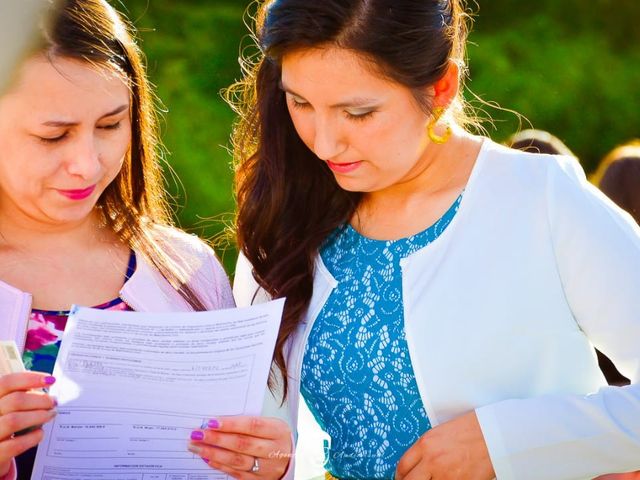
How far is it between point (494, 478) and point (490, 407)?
7.4 inches

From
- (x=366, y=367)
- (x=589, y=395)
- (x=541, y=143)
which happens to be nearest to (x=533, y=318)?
(x=589, y=395)

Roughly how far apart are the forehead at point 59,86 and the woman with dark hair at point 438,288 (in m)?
0.46

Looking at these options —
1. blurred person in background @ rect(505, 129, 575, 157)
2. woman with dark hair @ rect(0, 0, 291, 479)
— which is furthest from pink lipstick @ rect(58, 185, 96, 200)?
blurred person in background @ rect(505, 129, 575, 157)

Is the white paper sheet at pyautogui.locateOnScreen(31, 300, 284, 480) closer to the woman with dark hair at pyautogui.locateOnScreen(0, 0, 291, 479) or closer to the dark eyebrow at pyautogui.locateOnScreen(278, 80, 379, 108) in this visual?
the woman with dark hair at pyautogui.locateOnScreen(0, 0, 291, 479)

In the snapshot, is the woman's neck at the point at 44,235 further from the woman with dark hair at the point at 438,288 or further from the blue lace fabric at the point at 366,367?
the blue lace fabric at the point at 366,367

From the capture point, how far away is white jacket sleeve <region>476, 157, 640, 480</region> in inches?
109

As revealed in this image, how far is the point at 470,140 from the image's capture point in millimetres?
3141

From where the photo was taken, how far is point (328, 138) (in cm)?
289

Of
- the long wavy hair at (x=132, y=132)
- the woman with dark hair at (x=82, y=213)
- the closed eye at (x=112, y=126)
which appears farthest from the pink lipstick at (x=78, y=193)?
the long wavy hair at (x=132, y=132)

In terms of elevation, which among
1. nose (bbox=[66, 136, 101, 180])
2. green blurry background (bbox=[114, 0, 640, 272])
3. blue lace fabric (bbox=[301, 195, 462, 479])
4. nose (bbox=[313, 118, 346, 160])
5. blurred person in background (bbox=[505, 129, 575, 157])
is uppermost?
green blurry background (bbox=[114, 0, 640, 272])

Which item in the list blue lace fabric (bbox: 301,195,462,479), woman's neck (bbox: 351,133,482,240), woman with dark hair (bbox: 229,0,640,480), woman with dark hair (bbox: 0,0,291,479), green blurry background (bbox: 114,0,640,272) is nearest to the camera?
woman with dark hair (bbox: 0,0,291,479)

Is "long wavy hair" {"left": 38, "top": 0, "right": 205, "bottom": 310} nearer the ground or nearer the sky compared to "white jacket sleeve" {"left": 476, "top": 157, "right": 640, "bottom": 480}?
nearer the sky

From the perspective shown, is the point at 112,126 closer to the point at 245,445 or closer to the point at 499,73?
the point at 245,445

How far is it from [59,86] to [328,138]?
654 mm
